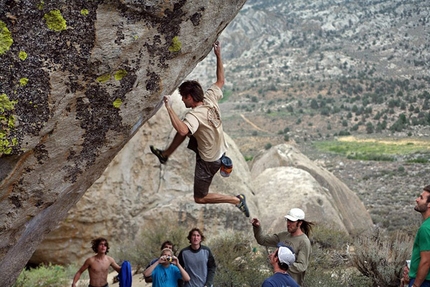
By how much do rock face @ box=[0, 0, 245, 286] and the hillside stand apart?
44.0 feet

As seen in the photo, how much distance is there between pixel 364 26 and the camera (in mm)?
71438

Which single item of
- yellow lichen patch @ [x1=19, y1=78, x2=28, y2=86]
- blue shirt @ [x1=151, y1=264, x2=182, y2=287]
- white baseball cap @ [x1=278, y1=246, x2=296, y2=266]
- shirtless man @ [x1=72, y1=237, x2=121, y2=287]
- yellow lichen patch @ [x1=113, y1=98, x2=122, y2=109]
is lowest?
blue shirt @ [x1=151, y1=264, x2=182, y2=287]

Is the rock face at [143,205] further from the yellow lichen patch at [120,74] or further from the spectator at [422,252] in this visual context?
the yellow lichen patch at [120,74]

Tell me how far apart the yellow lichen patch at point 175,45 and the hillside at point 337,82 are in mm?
13344

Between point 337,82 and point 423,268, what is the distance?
55.0m

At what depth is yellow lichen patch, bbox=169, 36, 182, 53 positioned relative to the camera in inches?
179

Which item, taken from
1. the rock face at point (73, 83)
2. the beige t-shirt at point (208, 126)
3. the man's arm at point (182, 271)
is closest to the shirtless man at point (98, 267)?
the man's arm at point (182, 271)

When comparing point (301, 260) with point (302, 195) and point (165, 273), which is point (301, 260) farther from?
point (302, 195)

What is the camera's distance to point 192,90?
5.29 m

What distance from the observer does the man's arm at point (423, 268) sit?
15.4 ft

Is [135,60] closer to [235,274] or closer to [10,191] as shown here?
[10,191]

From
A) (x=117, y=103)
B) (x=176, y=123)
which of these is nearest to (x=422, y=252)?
(x=176, y=123)

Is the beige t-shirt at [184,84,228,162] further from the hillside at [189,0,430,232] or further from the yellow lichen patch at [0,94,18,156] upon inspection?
the hillside at [189,0,430,232]

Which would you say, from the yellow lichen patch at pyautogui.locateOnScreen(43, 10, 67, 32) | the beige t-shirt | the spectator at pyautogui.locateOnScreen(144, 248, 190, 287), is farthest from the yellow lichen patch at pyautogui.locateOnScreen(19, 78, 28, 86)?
the spectator at pyautogui.locateOnScreen(144, 248, 190, 287)
